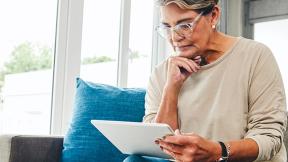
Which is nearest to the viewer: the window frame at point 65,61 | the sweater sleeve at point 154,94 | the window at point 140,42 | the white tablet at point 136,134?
the white tablet at point 136,134

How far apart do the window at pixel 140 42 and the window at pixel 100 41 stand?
0.50ft

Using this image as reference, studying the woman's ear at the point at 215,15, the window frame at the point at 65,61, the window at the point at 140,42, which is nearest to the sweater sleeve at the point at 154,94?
the woman's ear at the point at 215,15

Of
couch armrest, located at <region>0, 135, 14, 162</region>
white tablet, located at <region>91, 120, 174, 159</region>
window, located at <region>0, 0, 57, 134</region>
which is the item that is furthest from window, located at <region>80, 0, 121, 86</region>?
white tablet, located at <region>91, 120, 174, 159</region>

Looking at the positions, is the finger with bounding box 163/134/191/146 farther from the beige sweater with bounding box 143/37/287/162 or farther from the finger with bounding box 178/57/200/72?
the finger with bounding box 178/57/200/72

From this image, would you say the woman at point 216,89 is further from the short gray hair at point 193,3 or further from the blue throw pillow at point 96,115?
the blue throw pillow at point 96,115

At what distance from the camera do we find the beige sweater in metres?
1.21

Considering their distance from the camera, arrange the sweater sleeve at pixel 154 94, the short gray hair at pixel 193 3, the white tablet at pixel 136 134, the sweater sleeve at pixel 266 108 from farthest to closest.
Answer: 1. the sweater sleeve at pixel 154 94
2. the short gray hair at pixel 193 3
3. the sweater sleeve at pixel 266 108
4. the white tablet at pixel 136 134

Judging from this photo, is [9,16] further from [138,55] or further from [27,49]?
[138,55]

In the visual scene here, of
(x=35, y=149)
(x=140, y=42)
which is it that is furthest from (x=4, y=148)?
(x=140, y=42)

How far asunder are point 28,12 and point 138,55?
0.93 meters

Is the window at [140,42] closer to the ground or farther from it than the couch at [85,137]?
farther from it

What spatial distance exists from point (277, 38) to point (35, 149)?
96.0 inches

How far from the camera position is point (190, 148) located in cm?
106

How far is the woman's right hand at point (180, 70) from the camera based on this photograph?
1368 millimetres
